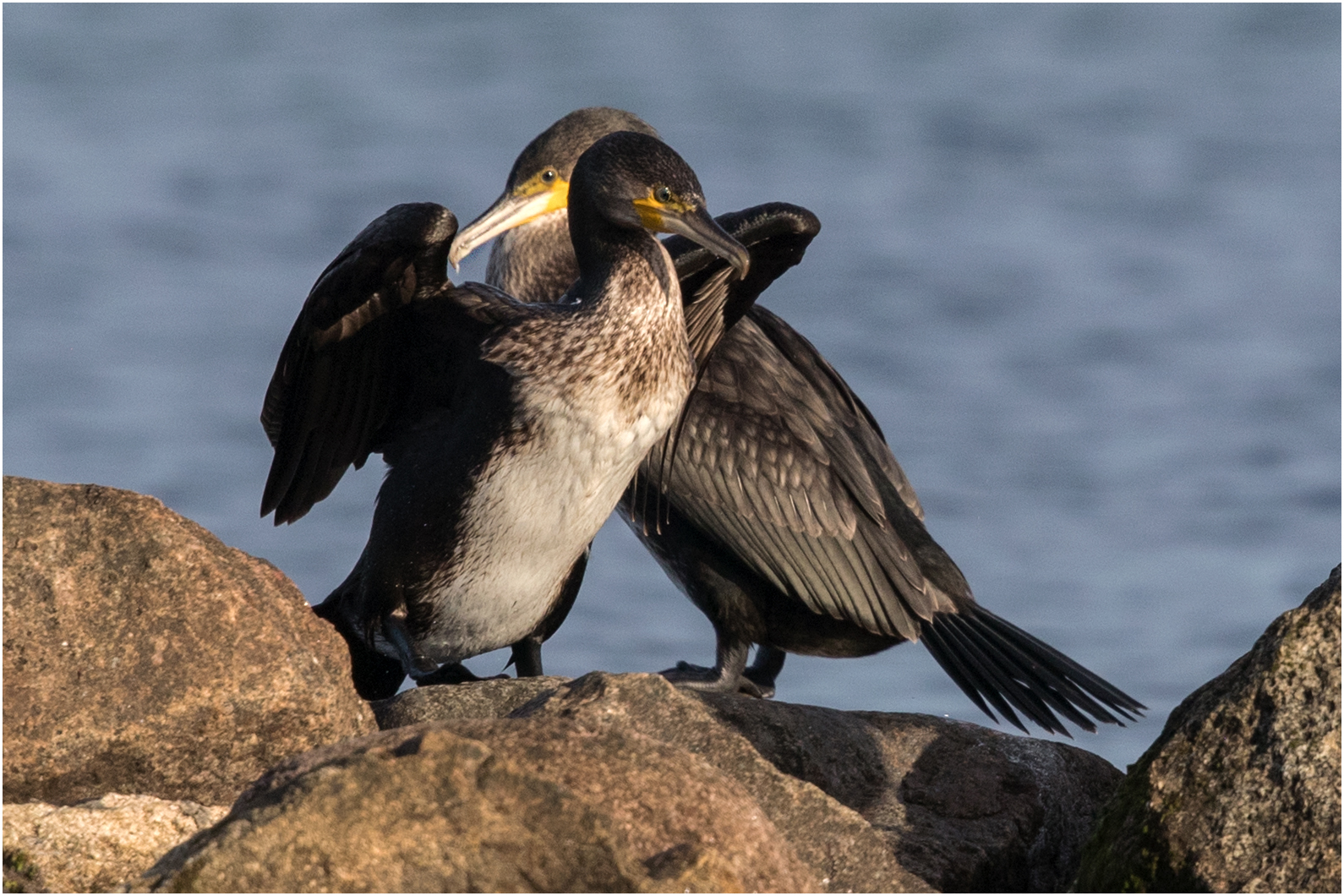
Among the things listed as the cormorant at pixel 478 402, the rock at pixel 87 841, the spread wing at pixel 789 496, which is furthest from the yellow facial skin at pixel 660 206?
the rock at pixel 87 841

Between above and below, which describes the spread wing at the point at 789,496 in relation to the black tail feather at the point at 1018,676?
above

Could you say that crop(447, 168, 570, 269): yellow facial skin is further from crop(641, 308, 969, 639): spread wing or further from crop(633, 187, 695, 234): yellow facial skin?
crop(633, 187, 695, 234): yellow facial skin

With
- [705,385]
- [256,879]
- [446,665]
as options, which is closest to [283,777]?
[256,879]

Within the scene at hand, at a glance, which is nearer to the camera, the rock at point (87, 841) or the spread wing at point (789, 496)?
the rock at point (87, 841)

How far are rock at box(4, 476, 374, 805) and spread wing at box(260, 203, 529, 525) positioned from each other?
1.55 meters

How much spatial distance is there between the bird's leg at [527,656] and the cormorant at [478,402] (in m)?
0.16

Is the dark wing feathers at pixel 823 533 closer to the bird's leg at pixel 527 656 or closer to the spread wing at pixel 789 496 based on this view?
the spread wing at pixel 789 496

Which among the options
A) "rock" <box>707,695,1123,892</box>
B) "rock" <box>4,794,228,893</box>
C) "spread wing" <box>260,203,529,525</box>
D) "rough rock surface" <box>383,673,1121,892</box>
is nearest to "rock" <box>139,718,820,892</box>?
"rock" <box>4,794,228,893</box>

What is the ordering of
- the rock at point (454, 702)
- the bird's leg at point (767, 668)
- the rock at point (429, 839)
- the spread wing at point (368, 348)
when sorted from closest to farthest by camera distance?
the rock at point (429, 839)
the rock at point (454, 702)
the spread wing at point (368, 348)
the bird's leg at point (767, 668)

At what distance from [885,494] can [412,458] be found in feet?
6.67

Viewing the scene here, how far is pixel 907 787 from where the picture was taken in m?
4.80

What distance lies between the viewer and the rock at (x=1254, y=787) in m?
3.66

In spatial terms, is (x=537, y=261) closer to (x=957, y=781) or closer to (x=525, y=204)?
(x=525, y=204)

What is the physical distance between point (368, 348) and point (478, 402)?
1.37 feet
